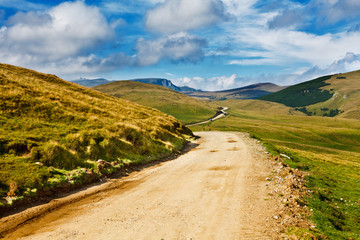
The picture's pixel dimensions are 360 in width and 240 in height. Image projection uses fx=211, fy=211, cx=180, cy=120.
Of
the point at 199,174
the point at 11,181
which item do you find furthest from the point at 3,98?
the point at 199,174

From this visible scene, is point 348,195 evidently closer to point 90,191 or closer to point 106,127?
point 90,191

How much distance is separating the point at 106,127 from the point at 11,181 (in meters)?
13.8

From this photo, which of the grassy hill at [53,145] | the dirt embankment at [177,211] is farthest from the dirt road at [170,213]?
the grassy hill at [53,145]

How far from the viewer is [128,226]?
977cm

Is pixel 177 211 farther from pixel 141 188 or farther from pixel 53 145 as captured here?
pixel 53 145

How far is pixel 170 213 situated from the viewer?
36.7 ft

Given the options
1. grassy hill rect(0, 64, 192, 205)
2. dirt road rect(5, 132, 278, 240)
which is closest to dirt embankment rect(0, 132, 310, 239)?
dirt road rect(5, 132, 278, 240)

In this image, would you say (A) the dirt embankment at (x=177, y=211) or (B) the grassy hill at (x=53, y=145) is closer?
(A) the dirt embankment at (x=177, y=211)

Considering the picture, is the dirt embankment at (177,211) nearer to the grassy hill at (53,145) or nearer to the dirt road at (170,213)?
the dirt road at (170,213)

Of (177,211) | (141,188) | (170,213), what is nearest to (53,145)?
(141,188)

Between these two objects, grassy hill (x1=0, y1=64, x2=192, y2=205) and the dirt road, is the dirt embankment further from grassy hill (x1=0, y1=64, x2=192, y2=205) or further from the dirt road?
grassy hill (x1=0, y1=64, x2=192, y2=205)

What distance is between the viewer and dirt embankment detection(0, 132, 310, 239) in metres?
9.20

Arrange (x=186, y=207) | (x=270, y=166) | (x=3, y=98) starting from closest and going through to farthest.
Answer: (x=186, y=207) → (x=270, y=166) → (x=3, y=98)

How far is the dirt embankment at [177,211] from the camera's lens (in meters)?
9.20
